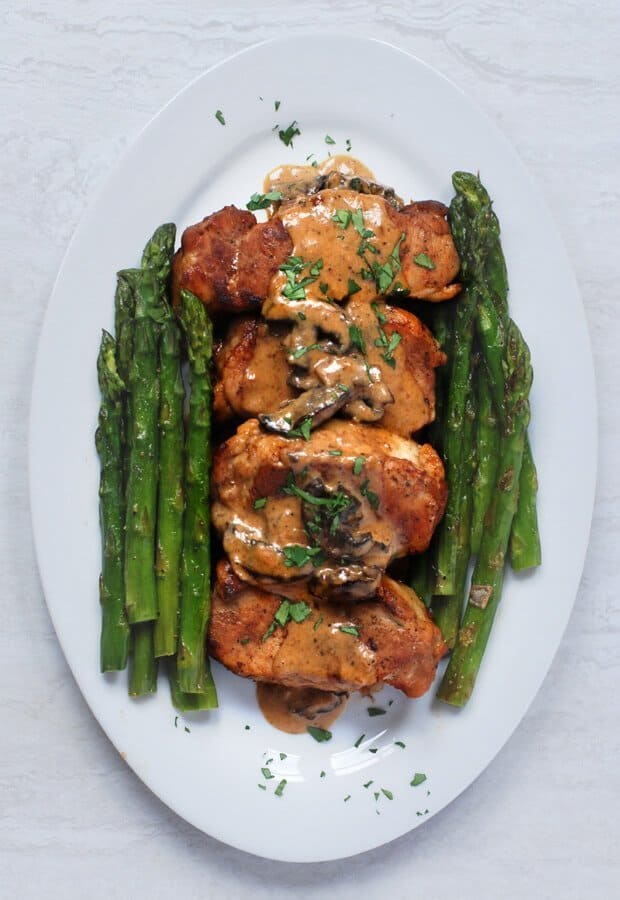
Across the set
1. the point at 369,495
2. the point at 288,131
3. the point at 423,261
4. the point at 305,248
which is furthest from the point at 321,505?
the point at 288,131

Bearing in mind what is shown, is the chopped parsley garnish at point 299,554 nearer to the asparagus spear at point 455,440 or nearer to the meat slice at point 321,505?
the meat slice at point 321,505

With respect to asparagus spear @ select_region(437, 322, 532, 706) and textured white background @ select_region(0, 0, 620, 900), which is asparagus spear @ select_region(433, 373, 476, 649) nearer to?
asparagus spear @ select_region(437, 322, 532, 706)

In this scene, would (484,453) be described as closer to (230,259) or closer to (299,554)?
(299,554)

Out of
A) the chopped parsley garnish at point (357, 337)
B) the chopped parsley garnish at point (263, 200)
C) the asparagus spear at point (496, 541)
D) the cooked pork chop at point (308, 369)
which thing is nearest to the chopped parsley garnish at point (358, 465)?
the cooked pork chop at point (308, 369)

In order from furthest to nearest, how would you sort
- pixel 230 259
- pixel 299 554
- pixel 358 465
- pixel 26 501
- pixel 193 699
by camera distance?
pixel 26 501 < pixel 193 699 < pixel 230 259 < pixel 299 554 < pixel 358 465

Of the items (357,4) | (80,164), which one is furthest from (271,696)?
(357,4)

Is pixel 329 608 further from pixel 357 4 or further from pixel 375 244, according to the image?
pixel 357 4

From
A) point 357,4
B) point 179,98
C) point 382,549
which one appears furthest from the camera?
point 357,4
